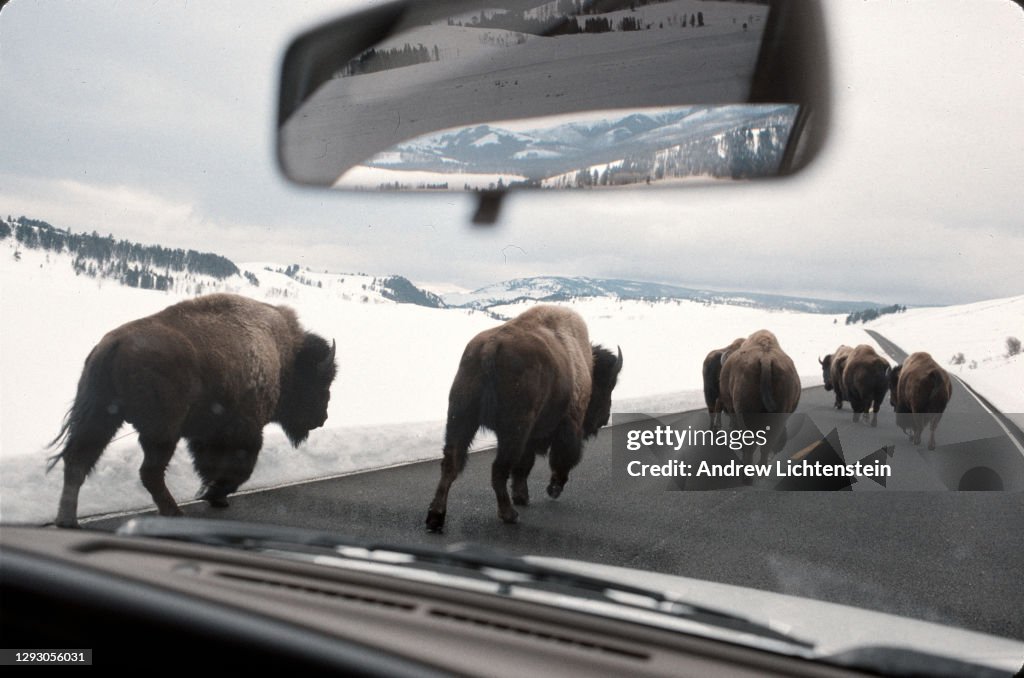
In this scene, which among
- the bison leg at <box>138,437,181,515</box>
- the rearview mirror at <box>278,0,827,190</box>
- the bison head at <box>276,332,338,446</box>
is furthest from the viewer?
the bison head at <box>276,332,338,446</box>

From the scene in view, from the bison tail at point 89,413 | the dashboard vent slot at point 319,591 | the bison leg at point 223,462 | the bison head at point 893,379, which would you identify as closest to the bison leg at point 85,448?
the bison tail at point 89,413

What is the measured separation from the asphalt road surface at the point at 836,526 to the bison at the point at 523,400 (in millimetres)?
101

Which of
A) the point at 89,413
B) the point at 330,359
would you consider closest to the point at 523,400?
the point at 330,359

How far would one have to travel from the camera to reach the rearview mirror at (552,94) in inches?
79.8

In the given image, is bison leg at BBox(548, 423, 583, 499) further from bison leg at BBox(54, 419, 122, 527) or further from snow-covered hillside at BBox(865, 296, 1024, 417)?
bison leg at BBox(54, 419, 122, 527)

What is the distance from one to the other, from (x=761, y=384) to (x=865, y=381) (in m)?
0.34

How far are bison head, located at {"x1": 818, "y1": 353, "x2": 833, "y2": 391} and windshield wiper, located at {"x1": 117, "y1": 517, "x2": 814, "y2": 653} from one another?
70cm

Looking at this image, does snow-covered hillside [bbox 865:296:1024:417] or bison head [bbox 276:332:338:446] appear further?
bison head [bbox 276:332:338:446]

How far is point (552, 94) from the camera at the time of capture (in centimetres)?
229

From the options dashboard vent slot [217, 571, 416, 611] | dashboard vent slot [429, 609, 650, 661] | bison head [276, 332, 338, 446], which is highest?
bison head [276, 332, 338, 446]

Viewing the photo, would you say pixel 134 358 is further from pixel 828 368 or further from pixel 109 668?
pixel 828 368

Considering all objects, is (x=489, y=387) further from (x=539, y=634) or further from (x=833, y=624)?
(x=833, y=624)

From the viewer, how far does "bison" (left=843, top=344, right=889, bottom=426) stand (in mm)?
2133

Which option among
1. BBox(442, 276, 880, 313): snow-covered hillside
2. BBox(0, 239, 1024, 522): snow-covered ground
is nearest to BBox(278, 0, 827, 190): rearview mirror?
BBox(442, 276, 880, 313): snow-covered hillside
